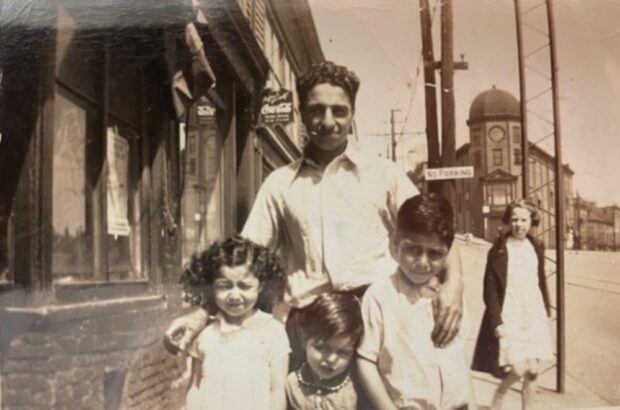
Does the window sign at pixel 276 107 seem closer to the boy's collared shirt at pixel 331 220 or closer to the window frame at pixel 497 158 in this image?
the boy's collared shirt at pixel 331 220

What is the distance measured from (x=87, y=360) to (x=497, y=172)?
1701 mm

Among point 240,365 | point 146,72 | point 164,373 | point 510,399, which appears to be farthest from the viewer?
point 146,72

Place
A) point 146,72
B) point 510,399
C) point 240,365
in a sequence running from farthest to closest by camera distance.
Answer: point 146,72 → point 510,399 → point 240,365

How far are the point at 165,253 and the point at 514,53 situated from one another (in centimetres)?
168

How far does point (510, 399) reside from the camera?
103 inches

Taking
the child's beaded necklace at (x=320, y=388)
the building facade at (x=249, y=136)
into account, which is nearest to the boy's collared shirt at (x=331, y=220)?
the building facade at (x=249, y=136)

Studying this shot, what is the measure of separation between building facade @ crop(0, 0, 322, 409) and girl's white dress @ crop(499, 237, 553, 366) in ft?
3.16

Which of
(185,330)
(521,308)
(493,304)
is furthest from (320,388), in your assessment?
(521,308)

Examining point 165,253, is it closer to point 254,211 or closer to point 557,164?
point 254,211

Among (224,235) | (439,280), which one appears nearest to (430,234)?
(439,280)

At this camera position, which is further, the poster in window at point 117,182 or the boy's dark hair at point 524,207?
the poster in window at point 117,182

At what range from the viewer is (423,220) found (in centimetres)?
228

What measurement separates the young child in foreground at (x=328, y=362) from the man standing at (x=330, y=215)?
0.05m

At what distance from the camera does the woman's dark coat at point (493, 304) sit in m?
2.52
